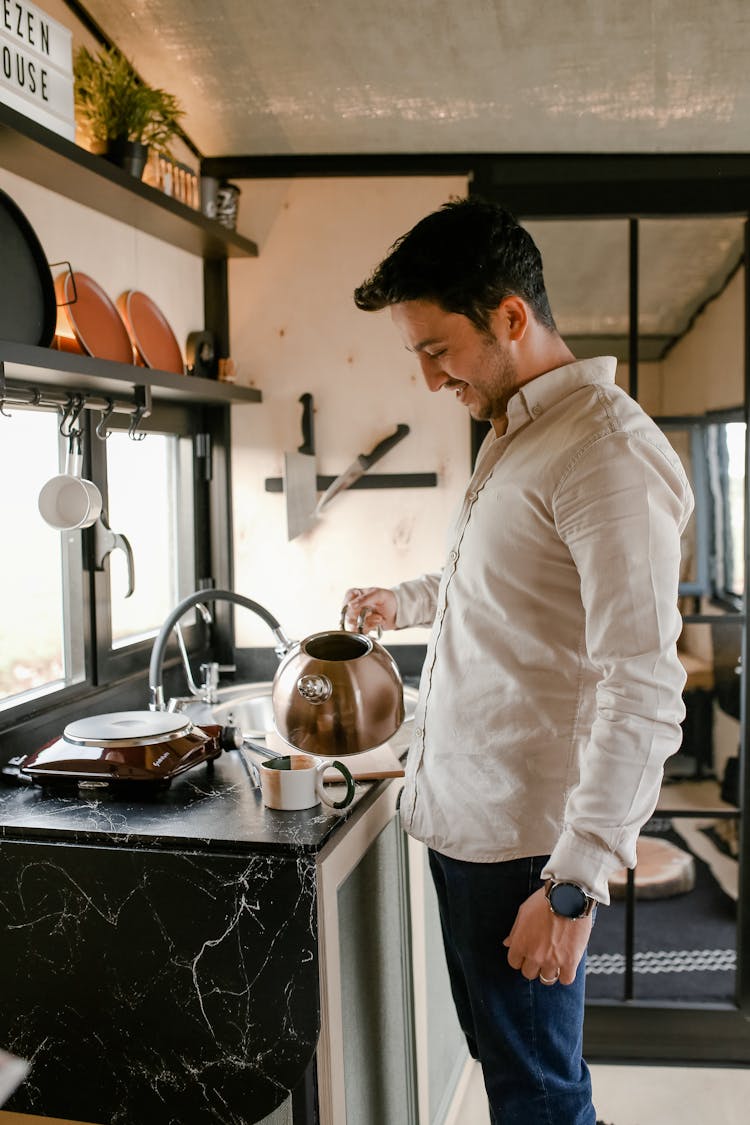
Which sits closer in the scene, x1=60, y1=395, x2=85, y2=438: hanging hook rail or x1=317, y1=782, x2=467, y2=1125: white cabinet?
x1=317, y1=782, x2=467, y2=1125: white cabinet

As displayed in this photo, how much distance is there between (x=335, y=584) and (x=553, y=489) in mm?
1419

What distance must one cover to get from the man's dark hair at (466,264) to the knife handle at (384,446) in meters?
1.17

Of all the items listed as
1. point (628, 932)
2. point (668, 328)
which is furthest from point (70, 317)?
point (628, 932)

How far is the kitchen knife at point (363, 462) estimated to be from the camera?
8.54 ft

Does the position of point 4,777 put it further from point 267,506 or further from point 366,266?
point 366,266

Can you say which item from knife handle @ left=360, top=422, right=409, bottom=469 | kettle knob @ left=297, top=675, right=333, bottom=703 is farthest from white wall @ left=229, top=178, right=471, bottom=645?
kettle knob @ left=297, top=675, right=333, bottom=703

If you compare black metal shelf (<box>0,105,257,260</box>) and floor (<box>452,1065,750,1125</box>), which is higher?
black metal shelf (<box>0,105,257,260</box>)

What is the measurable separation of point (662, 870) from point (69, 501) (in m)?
2.04

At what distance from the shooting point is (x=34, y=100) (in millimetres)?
1546

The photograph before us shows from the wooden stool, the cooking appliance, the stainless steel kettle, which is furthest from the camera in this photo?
the wooden stool

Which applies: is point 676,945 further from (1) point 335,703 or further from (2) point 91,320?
(2) point 91,320

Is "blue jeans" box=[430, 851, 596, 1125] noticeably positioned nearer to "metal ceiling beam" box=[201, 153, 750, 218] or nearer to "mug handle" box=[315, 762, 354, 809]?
"mug handle" box=[315, 762, 354, 809]

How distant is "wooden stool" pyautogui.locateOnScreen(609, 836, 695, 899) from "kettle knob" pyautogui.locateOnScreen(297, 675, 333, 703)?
1.71m

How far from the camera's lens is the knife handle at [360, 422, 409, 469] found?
103 inches
